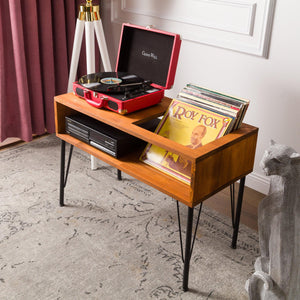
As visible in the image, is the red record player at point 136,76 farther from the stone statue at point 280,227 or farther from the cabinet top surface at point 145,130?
the stone statue at point 280,227

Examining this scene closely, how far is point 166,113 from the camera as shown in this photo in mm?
1648

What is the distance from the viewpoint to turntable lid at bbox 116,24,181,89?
5.78 ft

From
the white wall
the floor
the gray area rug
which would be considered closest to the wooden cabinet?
the gray area rug

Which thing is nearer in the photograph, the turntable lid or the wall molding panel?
the turntable lid

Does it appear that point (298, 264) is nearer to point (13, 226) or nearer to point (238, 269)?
point (238, 269)

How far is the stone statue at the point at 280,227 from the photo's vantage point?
1.27 m

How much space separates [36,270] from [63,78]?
1369 mm

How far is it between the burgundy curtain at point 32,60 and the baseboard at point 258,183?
1248mm

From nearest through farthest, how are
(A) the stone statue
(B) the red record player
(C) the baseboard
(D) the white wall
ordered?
(A) the stone statue → (B) the red record player → (D) the white wall → (C) the baseboard

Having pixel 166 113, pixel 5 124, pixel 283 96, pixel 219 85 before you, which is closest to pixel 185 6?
pixel 219 85

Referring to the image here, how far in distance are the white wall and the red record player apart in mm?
469

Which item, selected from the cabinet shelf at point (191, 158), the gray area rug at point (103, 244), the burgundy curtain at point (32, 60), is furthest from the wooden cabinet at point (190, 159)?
the burgundy curtain at point (32, 60)

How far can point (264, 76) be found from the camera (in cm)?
205

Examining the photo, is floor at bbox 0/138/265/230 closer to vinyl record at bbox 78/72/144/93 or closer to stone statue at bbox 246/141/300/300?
stone statue at bbox 246/141/300/300
